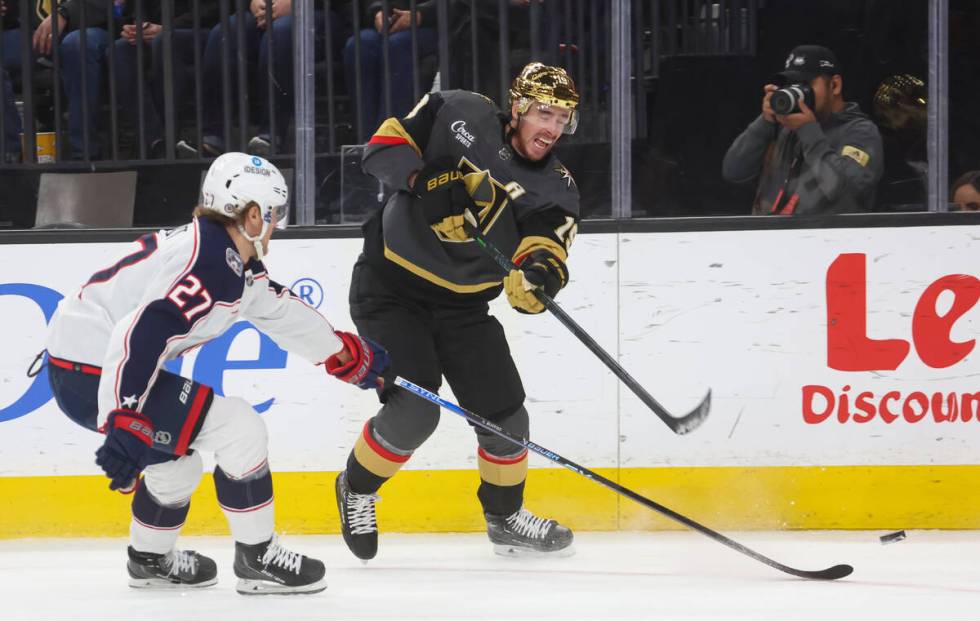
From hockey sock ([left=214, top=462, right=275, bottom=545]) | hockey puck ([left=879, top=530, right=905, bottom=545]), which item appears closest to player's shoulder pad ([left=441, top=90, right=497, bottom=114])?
hockey sock ([left=214, top=462, right=275, bottom=545])

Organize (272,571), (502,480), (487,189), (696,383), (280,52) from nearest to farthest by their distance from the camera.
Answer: (272,571)
(487,189)
(502,480)
(696,383)
(280,52)

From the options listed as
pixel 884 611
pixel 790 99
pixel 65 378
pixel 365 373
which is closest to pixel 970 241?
pixel 790 99

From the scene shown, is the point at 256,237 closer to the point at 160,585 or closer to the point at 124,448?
the point at 124,448

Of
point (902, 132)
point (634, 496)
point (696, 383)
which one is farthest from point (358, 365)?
point (902, 132)

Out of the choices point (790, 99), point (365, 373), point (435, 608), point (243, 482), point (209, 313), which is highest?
point (790, 99)

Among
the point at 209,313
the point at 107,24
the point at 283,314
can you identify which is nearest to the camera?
the point at 209,313

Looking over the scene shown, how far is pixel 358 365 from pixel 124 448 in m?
0.62

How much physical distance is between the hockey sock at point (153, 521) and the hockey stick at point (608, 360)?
3.01 ft

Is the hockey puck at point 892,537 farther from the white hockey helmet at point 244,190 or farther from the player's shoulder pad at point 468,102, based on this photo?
the white hockey helmet at point 244,190

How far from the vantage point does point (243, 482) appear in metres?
2.76

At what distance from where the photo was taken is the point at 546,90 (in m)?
3.07

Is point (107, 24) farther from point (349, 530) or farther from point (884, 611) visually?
point (884, 611)

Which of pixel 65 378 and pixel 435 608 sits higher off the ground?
pixel 65 378

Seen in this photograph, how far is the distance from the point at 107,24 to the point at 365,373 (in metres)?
1.55
